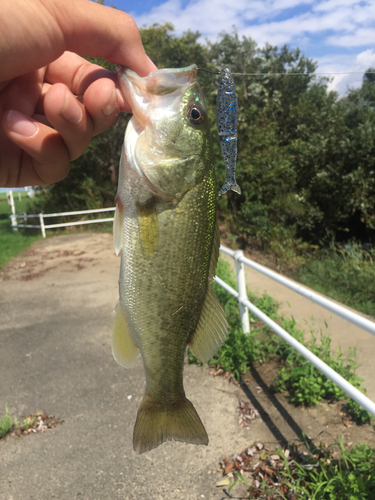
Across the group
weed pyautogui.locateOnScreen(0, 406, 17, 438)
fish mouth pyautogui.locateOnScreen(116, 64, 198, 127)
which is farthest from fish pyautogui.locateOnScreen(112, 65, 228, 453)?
weed pyautogui.locateOnScreen(0, 406, 17, 438)

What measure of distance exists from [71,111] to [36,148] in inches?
Answer: 11.3

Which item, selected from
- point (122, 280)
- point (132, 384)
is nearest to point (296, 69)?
point (132, 384)

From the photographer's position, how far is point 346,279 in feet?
27.1

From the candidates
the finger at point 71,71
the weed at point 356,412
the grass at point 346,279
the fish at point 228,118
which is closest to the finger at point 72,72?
the finger at point 71,71

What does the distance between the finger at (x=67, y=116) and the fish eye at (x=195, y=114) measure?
51 cm

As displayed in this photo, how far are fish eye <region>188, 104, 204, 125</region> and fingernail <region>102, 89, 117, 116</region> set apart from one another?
1.22 ft

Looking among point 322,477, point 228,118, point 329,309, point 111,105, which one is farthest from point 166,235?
point 322,477

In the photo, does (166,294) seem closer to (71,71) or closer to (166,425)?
(166,425)

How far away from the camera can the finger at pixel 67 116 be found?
1.58 m

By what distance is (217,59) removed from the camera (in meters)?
23.5

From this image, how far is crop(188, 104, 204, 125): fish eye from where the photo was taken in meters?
1.52

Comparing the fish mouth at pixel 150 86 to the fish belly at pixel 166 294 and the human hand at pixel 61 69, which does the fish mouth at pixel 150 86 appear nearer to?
the human hand at pixel 61 69

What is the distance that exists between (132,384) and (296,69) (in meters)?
21.3

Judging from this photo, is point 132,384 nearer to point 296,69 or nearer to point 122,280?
point 122,280
